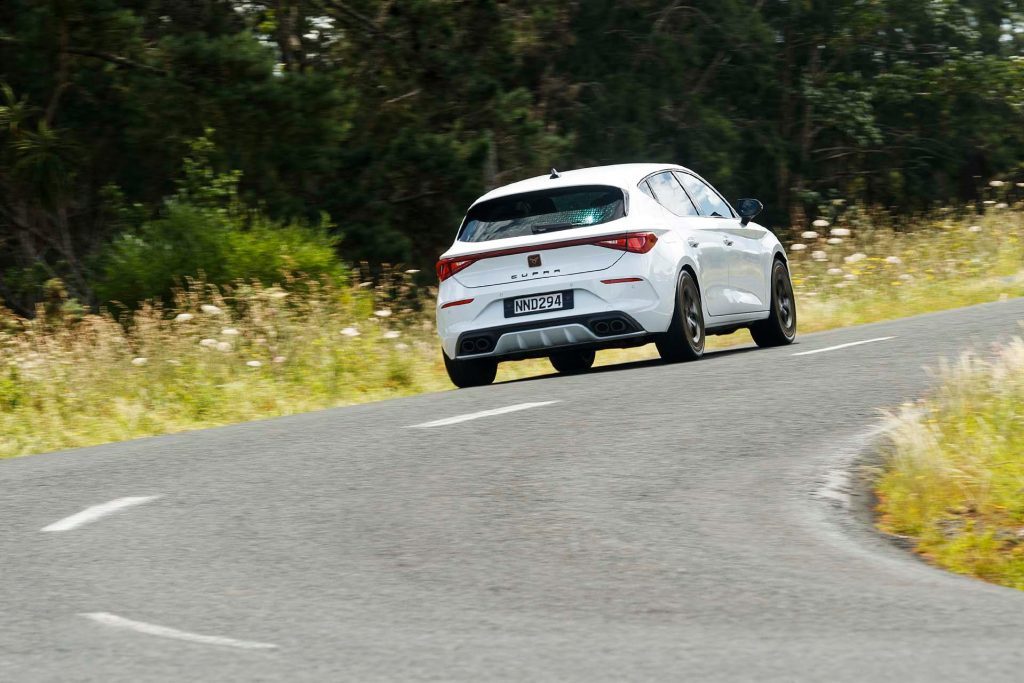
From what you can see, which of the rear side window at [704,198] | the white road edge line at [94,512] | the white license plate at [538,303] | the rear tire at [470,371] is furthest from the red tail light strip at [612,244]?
the white road edge line at [94,512]

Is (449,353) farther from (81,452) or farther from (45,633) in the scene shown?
(45,633)

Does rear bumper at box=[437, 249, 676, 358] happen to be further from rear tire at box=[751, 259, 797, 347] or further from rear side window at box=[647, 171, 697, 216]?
rear tire at box=[751, 259, 797, 347]

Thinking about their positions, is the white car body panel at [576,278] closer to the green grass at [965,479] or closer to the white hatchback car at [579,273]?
the white hatchback car at [579,273]

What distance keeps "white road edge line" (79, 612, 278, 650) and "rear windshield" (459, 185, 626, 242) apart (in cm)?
765

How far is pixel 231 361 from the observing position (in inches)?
554

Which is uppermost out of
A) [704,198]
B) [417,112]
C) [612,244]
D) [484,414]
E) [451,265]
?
[417,112]

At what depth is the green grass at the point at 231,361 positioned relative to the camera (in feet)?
41.0

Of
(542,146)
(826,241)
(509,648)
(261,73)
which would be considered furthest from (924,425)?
(542,146)

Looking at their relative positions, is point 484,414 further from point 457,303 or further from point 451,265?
point 451,265

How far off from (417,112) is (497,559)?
25.1 metres

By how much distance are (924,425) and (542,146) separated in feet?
75.6

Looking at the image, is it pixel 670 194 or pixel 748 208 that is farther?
pixel 748 208

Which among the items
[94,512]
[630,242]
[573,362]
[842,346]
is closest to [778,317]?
[842,346]

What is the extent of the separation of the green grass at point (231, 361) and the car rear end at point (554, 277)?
5.86 feet
